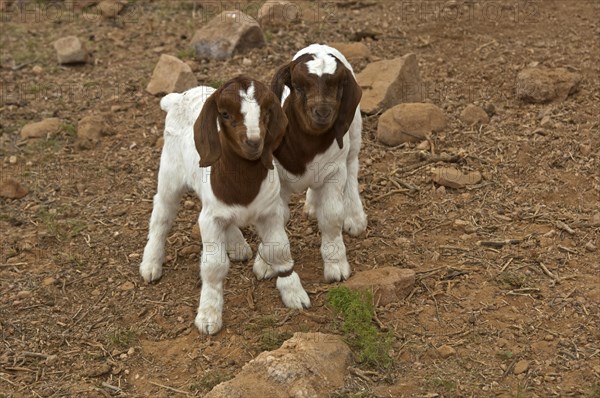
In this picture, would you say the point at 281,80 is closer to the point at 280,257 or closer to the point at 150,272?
the point at 280,257

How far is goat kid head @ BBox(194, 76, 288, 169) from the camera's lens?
5711 mm

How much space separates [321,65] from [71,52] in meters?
5.75

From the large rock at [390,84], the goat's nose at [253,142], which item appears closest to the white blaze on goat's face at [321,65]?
the goat's nose at [253,142]

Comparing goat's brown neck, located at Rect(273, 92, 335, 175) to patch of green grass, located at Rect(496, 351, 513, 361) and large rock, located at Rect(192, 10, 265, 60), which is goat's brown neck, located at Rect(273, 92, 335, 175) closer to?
patch of green grass, located at Rect(496, 351, 513, 361)

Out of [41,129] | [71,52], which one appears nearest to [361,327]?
[41,129]

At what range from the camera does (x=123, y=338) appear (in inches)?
257

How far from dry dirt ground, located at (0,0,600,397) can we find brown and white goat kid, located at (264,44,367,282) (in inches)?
17.1

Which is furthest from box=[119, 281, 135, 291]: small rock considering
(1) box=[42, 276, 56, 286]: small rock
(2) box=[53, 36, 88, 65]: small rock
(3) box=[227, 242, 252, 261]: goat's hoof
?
(2) box=[53, 36, 88, 65]: small rock

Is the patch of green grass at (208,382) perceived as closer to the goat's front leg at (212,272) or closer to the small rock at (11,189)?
the goat's front leg at (212,272)

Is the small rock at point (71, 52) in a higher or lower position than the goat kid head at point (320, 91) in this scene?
lower

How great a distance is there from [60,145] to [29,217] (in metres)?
1.37

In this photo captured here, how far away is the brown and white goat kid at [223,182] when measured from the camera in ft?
18.9

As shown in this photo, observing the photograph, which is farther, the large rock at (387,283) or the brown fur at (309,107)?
the large rock at (387,283)

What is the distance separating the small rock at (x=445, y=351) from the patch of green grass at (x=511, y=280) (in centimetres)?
87
